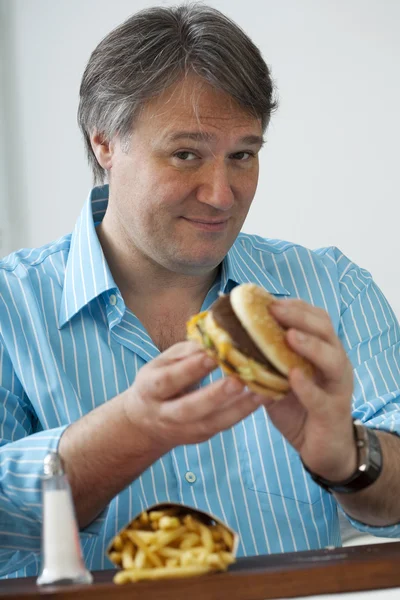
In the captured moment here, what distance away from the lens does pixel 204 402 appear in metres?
1.08

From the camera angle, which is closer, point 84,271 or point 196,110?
point 196,110

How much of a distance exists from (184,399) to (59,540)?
216mm

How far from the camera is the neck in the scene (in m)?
1.79

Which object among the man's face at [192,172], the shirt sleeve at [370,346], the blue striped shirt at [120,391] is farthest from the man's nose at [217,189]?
the shirt sleeve at [370,346]

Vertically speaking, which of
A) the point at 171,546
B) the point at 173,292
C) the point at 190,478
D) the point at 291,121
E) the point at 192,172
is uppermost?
the point at 291,121

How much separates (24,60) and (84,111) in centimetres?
144

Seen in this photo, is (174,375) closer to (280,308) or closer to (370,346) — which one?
(280,308)

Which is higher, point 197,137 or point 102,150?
point 102,150

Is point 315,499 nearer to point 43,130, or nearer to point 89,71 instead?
point 89,71

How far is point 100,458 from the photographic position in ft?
4.14

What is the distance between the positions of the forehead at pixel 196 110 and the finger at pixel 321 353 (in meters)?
0.64

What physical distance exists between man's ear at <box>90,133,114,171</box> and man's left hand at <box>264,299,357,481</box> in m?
0.80

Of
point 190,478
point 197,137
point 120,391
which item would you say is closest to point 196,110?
point 197,137

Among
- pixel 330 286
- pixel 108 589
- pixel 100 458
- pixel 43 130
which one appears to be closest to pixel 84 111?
pixel 330 286
